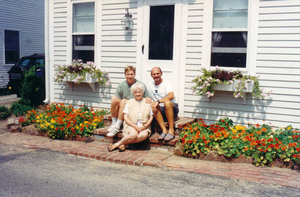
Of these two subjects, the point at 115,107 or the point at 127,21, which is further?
the point at 127,21

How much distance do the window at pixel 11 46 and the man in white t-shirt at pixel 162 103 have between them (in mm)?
10891

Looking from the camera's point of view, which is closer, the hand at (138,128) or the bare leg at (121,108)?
the hand at (138,128)

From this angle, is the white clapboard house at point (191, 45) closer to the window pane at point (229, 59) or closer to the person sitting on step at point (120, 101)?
the window pane at point (229, 59)

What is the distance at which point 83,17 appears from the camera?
7809 mm

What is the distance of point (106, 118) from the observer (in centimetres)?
666

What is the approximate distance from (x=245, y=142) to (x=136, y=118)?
5.98 ft

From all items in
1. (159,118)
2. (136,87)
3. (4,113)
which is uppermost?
(136,87)

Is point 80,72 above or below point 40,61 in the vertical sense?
below

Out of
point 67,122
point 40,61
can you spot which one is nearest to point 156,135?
point 67,122

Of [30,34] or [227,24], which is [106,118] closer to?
[227,24]

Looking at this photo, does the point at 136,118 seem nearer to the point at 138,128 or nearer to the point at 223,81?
the point at 138,128

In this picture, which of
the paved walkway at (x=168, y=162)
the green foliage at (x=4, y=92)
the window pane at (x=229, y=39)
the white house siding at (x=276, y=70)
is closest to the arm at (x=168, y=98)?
the paved walkway at (x=168, y=162)

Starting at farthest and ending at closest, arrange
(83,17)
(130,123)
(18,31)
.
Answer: (18,31) < (83,17) < (130,123)

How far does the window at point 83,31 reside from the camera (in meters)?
7.70
